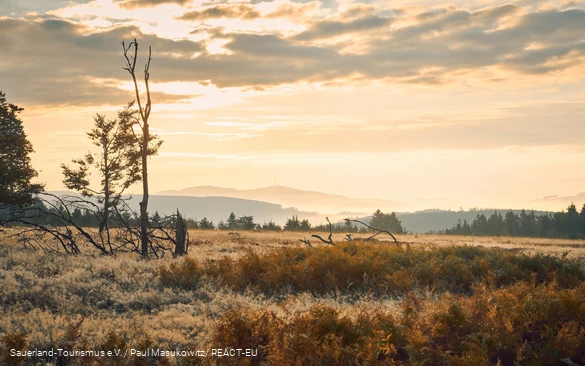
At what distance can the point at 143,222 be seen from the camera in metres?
21.0

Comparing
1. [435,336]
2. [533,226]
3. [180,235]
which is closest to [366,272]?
[435,336]

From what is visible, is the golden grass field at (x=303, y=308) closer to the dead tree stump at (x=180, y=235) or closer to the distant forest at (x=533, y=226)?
the dead tree stump at (x=180, y=235)

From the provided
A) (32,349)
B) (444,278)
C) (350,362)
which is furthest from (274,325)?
(444,278)

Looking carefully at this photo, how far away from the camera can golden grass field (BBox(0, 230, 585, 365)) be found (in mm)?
7148

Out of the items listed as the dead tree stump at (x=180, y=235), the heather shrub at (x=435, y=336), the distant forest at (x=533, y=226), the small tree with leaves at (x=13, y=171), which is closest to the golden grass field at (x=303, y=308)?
the heather shrub at (x=435, y=336)

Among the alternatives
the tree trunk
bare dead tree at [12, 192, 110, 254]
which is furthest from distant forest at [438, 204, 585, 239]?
bare dead tree at [12, 192, 110, 254]

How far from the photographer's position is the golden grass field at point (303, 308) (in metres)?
7.15

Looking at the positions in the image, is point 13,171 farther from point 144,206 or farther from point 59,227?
point 144,206

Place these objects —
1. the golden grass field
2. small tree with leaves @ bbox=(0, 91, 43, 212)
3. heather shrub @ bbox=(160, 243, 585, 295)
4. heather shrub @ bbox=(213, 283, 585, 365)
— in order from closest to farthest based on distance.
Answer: heather shrub @ bbox=(213, 283, 585, 365) → the golden grass field → heather shrub @ bbox=(160, 243, 585, 295) → small tree with leaves @ bbox=(0, 91, 43, 212)

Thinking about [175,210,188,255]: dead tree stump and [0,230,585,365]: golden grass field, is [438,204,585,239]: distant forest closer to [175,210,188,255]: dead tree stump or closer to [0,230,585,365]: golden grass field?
[175,210,188,255]: dead tree stump

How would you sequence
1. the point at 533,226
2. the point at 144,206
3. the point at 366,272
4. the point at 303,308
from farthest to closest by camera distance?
the point at 533,226, the point at 144,206, the point at 366,272, the point at 303,308

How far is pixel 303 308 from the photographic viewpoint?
435 inches

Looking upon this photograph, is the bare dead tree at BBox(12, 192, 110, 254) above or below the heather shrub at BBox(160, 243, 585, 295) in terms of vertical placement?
above

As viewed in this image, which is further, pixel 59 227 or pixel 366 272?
pixel 59 227
